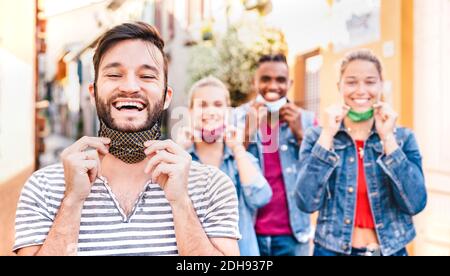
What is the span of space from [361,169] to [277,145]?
415 millimetres

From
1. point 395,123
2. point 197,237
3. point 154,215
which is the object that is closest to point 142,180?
point 154,215

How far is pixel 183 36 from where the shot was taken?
254cm

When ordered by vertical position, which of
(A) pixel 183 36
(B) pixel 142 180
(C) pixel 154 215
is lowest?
(C) pixel 154 215

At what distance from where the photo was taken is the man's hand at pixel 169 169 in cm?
240

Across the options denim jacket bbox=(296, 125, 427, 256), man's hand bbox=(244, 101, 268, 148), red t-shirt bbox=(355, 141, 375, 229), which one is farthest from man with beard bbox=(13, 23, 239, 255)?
red t-shirt bbox=(355, 141, 375, 229)

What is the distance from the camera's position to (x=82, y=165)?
2.35 metres

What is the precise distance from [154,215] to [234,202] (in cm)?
36

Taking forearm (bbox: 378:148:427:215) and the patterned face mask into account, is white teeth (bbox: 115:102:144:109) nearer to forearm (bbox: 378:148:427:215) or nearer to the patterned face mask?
the patterned face mask

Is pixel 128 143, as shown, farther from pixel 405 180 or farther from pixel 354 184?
pixel 405 180

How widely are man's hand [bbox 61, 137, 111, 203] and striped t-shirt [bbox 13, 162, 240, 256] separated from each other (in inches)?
1.4

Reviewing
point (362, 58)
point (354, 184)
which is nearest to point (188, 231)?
point (354, 184)

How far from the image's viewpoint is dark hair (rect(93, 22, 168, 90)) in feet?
7.91
